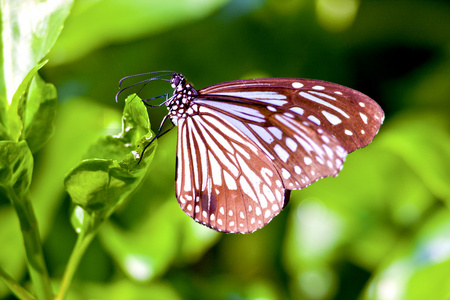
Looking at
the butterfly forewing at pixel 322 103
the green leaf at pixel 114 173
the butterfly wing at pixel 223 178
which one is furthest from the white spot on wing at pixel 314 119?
the green leaf at pixel 114 173

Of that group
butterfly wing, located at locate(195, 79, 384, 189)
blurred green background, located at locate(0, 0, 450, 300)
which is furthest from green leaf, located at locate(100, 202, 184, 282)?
butterfly wing, located at locate(195, 79, 384, 189)

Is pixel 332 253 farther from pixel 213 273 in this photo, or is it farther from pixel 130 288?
pixel 130 288

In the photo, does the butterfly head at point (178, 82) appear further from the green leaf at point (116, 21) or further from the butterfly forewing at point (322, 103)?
the green leaf at point (116, 21)

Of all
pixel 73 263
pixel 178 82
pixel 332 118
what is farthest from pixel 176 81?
pixel 73 263

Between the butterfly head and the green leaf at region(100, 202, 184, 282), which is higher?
the butterfly head

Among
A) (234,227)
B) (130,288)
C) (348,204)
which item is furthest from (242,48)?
(130,288)

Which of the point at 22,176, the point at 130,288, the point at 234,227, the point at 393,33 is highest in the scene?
the point at 393,33

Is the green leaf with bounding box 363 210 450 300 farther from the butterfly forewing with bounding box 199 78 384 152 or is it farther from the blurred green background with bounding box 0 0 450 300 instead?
the butterfly forewing with bounding box 199 78 384 152
